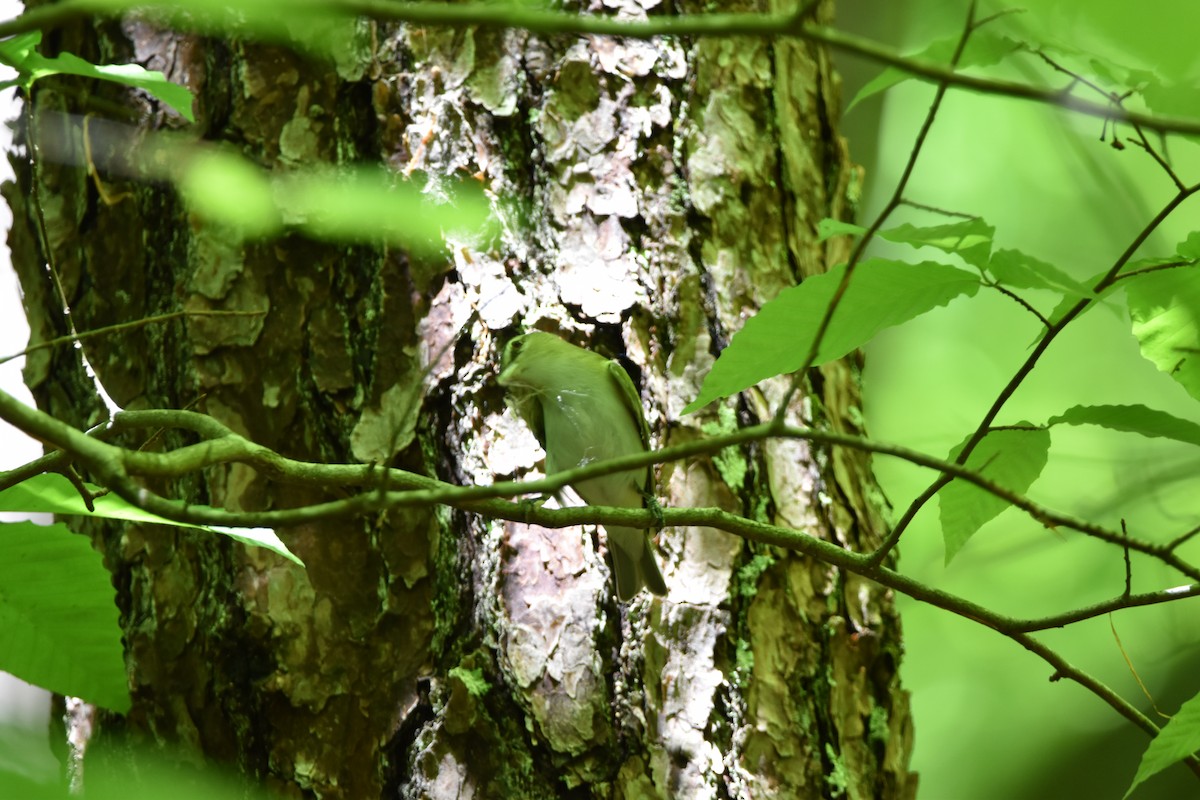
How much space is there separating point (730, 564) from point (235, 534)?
3.61 ft

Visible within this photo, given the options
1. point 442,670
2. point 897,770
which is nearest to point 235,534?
point 442,670

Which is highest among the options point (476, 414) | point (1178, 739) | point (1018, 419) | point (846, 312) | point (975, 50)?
point (1018, 419)

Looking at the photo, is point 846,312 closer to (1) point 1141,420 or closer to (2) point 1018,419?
(1) point 1141,420

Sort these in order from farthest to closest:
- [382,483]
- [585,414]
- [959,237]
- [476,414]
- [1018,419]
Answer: [1018,419] < [585,414] < [476,414] < [959,237] < [382,483]

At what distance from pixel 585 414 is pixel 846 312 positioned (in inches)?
42.6

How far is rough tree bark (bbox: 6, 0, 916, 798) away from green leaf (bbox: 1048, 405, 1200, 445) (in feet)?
3.06

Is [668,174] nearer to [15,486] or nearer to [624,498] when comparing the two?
[624,498]

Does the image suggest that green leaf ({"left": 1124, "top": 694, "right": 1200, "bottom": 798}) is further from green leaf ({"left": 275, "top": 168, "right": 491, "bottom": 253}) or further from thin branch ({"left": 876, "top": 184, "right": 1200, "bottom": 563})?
green leaf ({"left": 275, "top": 168, "right": 491, "bottom": 253})

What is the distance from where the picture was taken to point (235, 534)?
1.18 meters

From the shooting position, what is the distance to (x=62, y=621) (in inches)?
45.8

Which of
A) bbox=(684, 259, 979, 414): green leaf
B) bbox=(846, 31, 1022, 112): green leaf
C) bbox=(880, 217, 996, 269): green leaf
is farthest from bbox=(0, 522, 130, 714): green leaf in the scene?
bbox=(846, 31, 1022, 112): green leaf

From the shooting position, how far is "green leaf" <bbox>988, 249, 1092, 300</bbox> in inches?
43.9

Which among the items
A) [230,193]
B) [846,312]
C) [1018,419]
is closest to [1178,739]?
[846,312]

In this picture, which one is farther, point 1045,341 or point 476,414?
point 476,414
